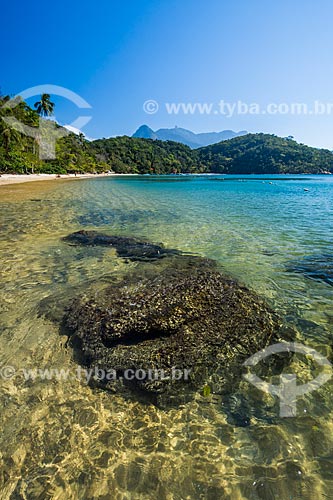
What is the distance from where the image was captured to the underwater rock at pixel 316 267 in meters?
8.09

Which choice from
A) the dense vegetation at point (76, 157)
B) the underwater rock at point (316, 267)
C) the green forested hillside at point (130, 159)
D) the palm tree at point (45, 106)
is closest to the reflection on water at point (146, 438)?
the underwater rock at point (316, 267)

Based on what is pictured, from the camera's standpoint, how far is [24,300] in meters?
6.44

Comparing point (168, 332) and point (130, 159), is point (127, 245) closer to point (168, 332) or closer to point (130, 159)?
point (168, 332)

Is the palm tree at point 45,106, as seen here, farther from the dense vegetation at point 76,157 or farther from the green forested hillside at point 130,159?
the green forested hillside at point 130,159

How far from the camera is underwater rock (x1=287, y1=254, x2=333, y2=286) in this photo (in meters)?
8.09

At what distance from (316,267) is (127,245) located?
7.06 meters

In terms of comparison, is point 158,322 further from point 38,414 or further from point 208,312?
point 38,414

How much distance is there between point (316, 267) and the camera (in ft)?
29.3

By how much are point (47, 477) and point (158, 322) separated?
250cm

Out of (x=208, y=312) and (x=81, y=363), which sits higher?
(x=208, y=312)

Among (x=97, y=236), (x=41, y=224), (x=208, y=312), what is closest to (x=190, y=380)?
(x=208, y=312)

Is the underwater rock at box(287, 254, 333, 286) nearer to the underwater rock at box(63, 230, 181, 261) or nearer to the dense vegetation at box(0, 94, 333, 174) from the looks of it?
the underwater rock at box(63, 230, 181, 261)

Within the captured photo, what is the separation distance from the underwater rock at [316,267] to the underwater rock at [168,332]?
342cm

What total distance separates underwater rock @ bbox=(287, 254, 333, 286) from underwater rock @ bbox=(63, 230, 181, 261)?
13.8 feet
